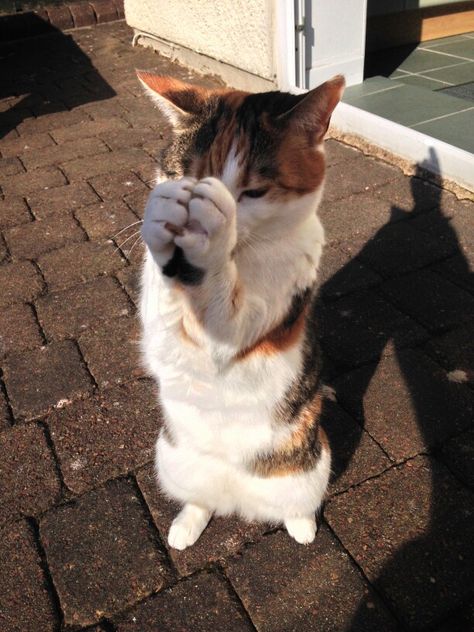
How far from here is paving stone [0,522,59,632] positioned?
5.49 feet

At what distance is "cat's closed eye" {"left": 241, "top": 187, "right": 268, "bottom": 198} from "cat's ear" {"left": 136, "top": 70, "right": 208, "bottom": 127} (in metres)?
0.39

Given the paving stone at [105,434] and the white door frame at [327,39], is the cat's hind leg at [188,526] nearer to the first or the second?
the paving stone at [105,434]

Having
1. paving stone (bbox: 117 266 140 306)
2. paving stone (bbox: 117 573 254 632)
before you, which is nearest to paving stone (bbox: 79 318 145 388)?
paving stone (bbox: 117 266 140 306)

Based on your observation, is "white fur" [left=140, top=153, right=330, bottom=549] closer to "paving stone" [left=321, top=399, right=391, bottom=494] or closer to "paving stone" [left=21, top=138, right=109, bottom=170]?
"paving stone" [left=321, top=399, right=391, bottom=494]

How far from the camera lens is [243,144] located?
151 centimetres

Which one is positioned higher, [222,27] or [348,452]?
[222,27]

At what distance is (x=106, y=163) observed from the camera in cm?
429

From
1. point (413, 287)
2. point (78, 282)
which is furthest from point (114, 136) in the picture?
point (413, 287)

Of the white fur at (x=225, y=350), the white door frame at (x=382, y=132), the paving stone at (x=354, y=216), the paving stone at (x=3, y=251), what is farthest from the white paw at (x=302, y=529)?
the white door frame at (x=382, y=132)

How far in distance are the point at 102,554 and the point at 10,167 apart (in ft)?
11.4

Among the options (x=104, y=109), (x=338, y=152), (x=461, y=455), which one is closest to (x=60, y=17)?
(x=104, y=109)

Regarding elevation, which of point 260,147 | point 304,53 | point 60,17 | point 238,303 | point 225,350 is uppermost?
point 260,147

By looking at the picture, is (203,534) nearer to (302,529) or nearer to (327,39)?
(302,529)

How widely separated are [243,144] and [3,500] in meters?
1.54
